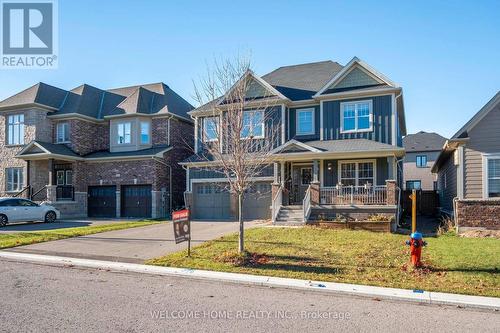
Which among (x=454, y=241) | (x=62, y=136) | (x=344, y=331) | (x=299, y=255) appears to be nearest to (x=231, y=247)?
(x=299, y=255)

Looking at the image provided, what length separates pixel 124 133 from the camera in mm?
25672

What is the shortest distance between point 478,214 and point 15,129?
95.6 ft

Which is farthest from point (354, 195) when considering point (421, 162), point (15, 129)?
point (421, 162)

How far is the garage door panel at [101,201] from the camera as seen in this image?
2527 cm

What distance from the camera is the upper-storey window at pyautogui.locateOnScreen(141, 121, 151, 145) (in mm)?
25422

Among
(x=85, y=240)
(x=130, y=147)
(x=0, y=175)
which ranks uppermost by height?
(x=130, y=147)

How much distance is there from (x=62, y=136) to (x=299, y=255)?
22481 millimetres

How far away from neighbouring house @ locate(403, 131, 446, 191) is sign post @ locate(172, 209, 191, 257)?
1536 inches

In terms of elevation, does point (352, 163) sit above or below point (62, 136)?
below

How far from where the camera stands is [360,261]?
31.7 ft

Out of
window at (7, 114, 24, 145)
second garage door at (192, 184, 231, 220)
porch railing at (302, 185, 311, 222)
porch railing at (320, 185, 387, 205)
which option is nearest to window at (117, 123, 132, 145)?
second garage door at (192, 184, 231, 220)

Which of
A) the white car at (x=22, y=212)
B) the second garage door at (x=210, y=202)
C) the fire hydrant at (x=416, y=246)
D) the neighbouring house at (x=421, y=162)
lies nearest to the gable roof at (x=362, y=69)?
the second garage door at (x=210, y=202)

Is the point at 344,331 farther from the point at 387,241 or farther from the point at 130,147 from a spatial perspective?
the point at 130,147

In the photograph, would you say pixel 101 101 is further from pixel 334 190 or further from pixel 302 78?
pixel 334 190
